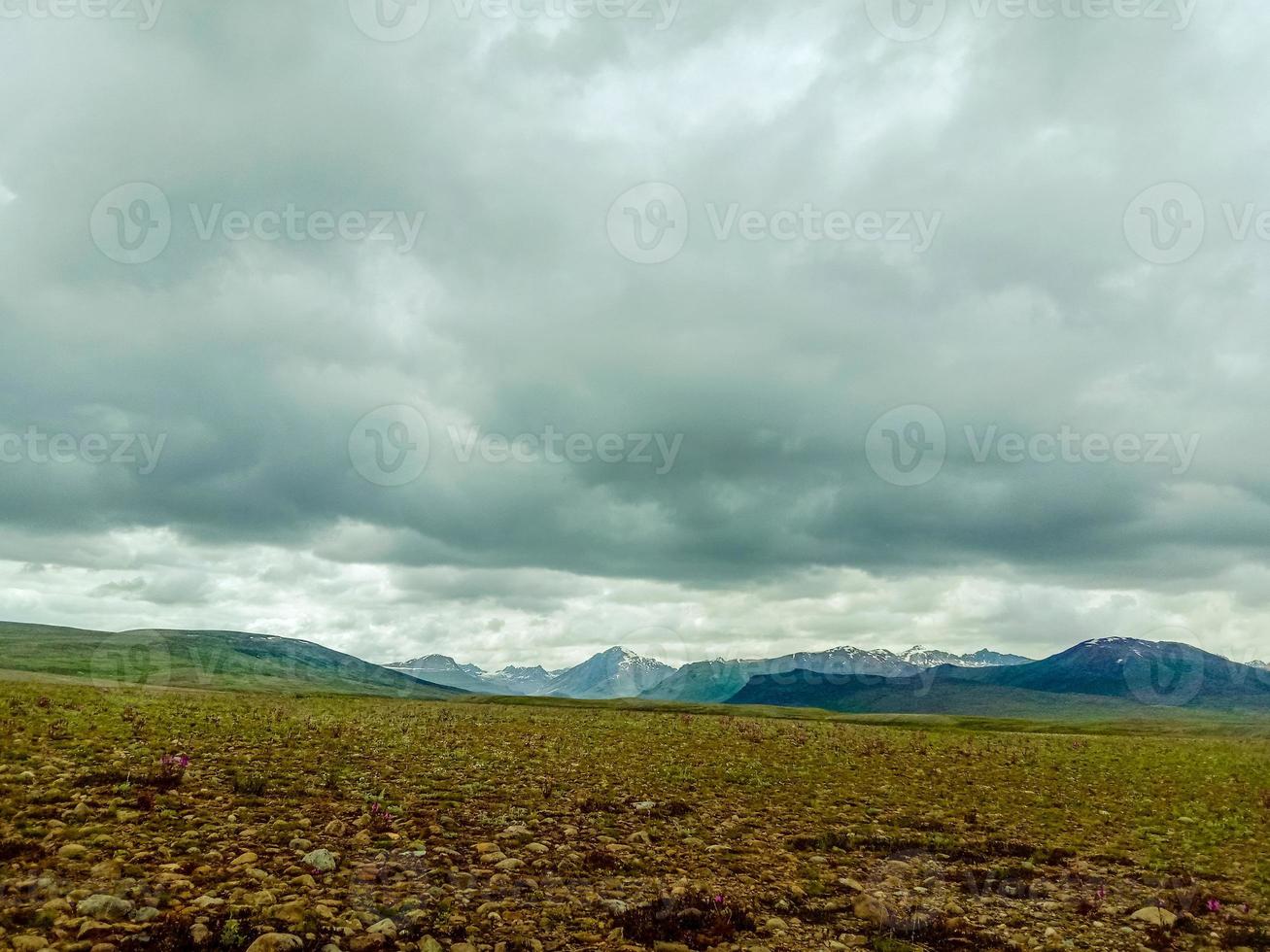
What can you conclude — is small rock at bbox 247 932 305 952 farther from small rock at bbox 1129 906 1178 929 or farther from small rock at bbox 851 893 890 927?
small rock at bbox 1129 906 1178 929

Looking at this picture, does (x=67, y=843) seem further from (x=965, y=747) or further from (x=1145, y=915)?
(x=965, y=747)

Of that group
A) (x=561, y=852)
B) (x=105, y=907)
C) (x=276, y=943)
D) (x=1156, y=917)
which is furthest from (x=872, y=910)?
(x=105, y=907)

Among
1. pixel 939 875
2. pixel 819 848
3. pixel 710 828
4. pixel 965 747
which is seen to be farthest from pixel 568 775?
pixel 965 747

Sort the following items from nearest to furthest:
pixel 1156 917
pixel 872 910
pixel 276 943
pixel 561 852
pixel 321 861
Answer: pixel 276 943 → pixel 321 861 → pixel 872 910 → pixel 1156 917 → pixel 561 852

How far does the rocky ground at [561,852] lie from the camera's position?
29.2 ft

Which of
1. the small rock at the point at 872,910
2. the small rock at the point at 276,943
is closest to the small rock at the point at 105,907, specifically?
the small rock at the point at 276,943

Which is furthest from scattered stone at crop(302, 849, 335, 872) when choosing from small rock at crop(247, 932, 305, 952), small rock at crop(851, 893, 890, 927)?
small rock at crop(851, 893, 890, 927)

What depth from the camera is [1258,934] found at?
11039 mm

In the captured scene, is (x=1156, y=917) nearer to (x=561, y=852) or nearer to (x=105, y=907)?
(x=561, y=852)

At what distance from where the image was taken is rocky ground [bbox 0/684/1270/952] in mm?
8906

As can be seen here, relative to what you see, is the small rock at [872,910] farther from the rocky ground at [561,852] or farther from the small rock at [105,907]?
the small rock at [105,907]

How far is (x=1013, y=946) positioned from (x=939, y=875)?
3441mm

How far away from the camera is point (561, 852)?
12711 millimetres

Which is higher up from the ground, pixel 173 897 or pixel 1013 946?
pixel 173 897
